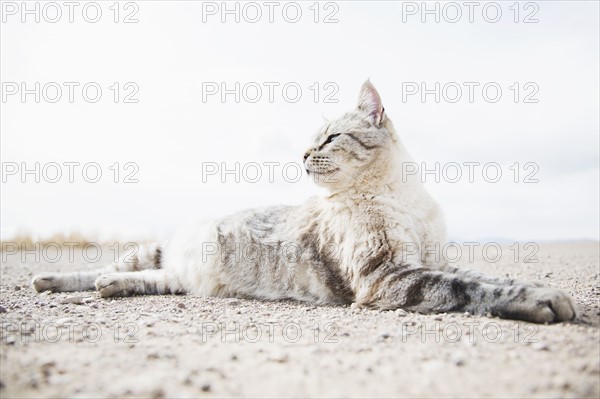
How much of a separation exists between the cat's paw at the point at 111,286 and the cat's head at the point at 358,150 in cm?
246

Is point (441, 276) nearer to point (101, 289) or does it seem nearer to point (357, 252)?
point (357, 252)

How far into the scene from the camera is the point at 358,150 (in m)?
4.64

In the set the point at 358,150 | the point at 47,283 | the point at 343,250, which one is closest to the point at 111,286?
the point at 47,283

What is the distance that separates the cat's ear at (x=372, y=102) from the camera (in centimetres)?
484

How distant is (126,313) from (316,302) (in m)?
1.74

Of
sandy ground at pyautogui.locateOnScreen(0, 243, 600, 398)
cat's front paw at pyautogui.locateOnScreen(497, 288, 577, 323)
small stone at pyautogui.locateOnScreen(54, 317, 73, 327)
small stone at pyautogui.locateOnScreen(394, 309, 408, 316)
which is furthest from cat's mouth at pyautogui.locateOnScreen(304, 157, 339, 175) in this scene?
small stone at pyautogui.locateOnScreen(54, 317, 73, 327)

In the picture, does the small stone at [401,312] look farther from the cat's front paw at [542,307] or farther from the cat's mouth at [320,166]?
the cat's mouth at [320,166]

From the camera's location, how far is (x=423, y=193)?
4.64 m

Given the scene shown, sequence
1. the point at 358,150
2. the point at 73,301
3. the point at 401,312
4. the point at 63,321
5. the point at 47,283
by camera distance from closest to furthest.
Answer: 1. the point at 63,321
2. the point at 401,312
3. the point at 73,301
4. the point at 358,150
5. the point at 47,283

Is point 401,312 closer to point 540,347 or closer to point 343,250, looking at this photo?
point 343,250

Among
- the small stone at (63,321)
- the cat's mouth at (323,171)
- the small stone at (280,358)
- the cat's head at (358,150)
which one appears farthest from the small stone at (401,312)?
the small stone at (63,321)

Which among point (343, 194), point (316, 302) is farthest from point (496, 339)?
point (343, 194)

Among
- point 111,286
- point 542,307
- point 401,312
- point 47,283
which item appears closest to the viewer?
point 542,307

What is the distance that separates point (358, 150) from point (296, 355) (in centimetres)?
266
